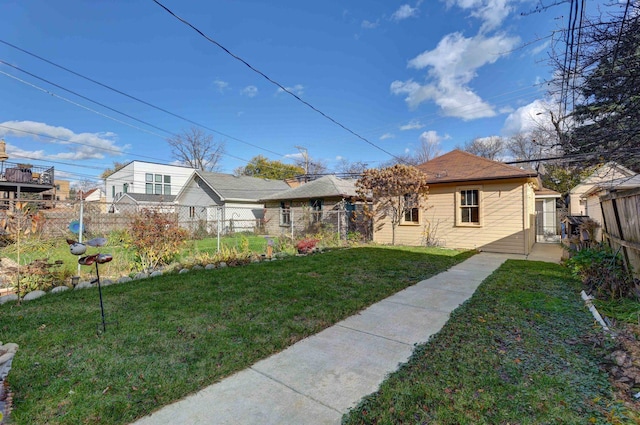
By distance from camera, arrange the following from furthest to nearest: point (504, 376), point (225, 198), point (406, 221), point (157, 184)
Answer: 1. point (157, 184)
2. point (225, 198)
3. point (406, 221)
4. point (504, 376)

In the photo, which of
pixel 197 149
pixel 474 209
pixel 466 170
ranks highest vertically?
pixel 197 149

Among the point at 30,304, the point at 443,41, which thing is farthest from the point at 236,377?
the point at 443,41

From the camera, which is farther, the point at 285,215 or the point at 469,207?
the point at 285,215

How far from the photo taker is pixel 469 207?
11.1 metres

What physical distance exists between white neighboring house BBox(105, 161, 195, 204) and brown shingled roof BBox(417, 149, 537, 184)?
21.9 meters

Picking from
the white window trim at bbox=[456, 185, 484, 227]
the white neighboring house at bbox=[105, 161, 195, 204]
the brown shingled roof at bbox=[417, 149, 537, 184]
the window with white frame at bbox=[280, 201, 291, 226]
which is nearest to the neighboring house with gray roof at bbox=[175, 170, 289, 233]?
the window with white frame at bbox=[280, 201, 291, 226]

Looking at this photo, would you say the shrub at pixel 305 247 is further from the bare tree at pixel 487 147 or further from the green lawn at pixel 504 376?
the bare tree at pixel 487 147

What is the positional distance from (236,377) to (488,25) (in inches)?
302

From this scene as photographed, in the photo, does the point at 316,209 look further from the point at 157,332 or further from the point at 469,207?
the point at 157,332

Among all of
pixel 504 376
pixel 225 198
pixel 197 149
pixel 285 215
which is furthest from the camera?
pixel 197 149

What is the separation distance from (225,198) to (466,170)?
13804 mm

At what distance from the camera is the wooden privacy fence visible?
4.19 meters

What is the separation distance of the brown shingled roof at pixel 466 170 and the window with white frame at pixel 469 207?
0.60 m

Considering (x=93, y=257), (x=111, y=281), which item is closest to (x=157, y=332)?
(x=93, y=257)
